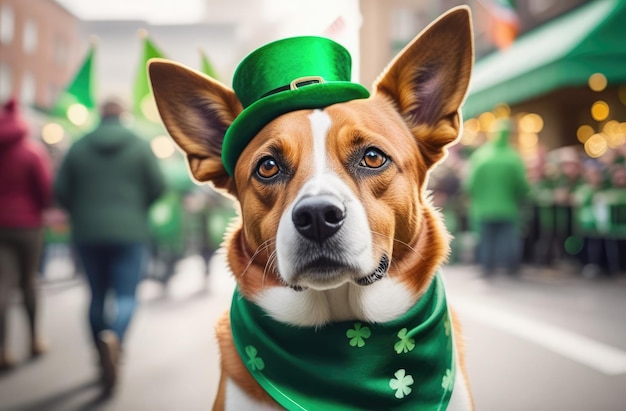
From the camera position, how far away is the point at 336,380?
4.47 feet

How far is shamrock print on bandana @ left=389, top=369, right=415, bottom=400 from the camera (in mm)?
1363

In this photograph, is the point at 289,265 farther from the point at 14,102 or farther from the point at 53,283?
the point at 53,283

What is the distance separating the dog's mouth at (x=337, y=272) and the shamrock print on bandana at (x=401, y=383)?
1.01 feet

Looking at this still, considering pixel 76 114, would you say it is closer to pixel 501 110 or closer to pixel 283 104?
pixel 283 104

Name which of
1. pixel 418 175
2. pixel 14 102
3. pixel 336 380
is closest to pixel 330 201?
pixel 418 175

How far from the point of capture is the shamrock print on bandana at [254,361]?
1.39 m

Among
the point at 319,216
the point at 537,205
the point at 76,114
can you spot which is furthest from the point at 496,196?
the point at 537,205

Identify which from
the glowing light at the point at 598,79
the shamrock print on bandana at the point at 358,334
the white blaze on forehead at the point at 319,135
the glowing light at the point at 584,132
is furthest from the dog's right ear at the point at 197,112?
the glowing light at the point at 584,132

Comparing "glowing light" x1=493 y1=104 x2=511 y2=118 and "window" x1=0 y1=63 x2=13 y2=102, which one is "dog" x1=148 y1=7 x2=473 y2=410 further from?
"glowing light" x1=493 y1=104 x2=511 y2=118

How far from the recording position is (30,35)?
11.0ft

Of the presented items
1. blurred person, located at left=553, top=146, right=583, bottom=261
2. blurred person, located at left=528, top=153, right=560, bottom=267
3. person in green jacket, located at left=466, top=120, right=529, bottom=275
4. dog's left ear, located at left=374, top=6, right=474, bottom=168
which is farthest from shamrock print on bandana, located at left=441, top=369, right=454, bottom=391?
blurred person, located at left=553, top=146, right=583, bottom=261

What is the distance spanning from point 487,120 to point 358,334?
2806mm

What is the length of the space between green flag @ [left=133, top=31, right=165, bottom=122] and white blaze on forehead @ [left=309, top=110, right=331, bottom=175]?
2.76 feet

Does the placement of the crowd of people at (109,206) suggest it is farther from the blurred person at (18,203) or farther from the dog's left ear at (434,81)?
the dog's left ear at (434,81)
